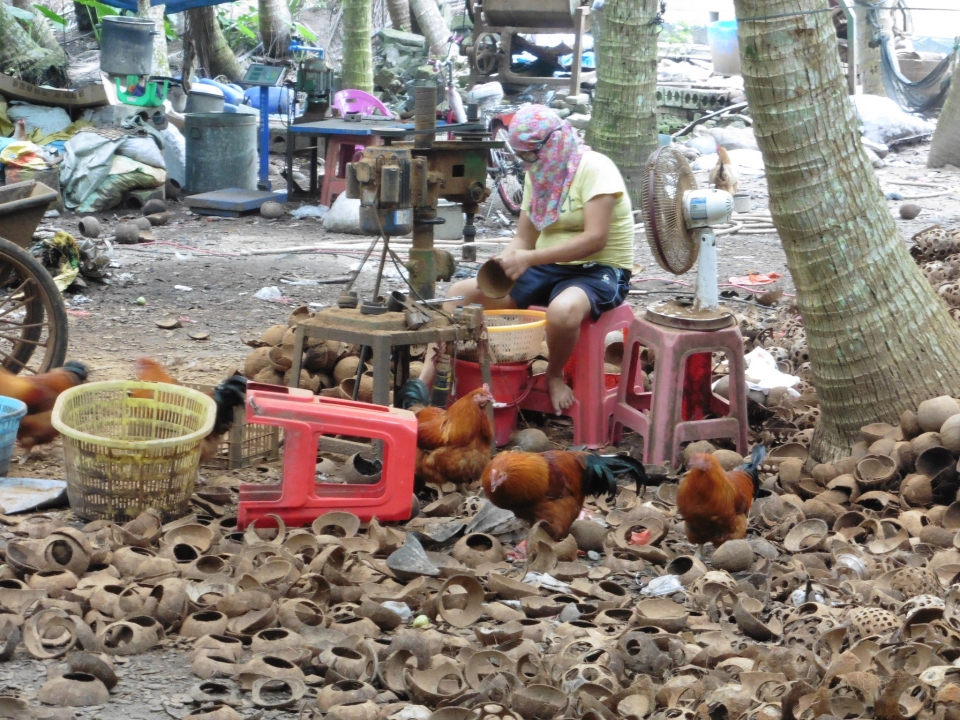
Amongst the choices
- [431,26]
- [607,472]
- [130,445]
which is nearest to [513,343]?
[607,472]

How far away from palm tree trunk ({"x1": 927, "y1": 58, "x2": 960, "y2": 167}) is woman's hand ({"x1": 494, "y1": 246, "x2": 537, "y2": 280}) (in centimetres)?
1117

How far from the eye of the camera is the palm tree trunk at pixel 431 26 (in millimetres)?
21312

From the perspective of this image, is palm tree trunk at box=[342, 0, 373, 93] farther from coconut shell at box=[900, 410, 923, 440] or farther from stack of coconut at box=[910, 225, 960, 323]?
coconut shell at box=[900, 410, 923, 440]

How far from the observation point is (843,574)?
13.8 ft

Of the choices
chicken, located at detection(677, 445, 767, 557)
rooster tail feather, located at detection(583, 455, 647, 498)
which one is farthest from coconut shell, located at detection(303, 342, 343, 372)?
chicken, located at detection(677, 445, 767, 557)

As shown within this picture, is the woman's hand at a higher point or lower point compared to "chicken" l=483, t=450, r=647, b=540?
higher

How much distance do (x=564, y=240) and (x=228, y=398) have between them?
6.59ft

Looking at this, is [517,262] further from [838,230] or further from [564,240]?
[838,230]

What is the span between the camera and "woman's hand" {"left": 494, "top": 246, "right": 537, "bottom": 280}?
568 cm

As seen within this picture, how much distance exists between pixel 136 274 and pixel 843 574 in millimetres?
6908

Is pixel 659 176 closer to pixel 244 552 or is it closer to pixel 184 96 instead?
pixel 244 552

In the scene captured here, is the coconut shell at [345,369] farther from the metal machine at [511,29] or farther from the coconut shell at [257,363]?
the metal machine at [511,29]

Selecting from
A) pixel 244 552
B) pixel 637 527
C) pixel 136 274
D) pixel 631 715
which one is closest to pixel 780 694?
pixel 631 715

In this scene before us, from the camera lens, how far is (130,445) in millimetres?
4336
